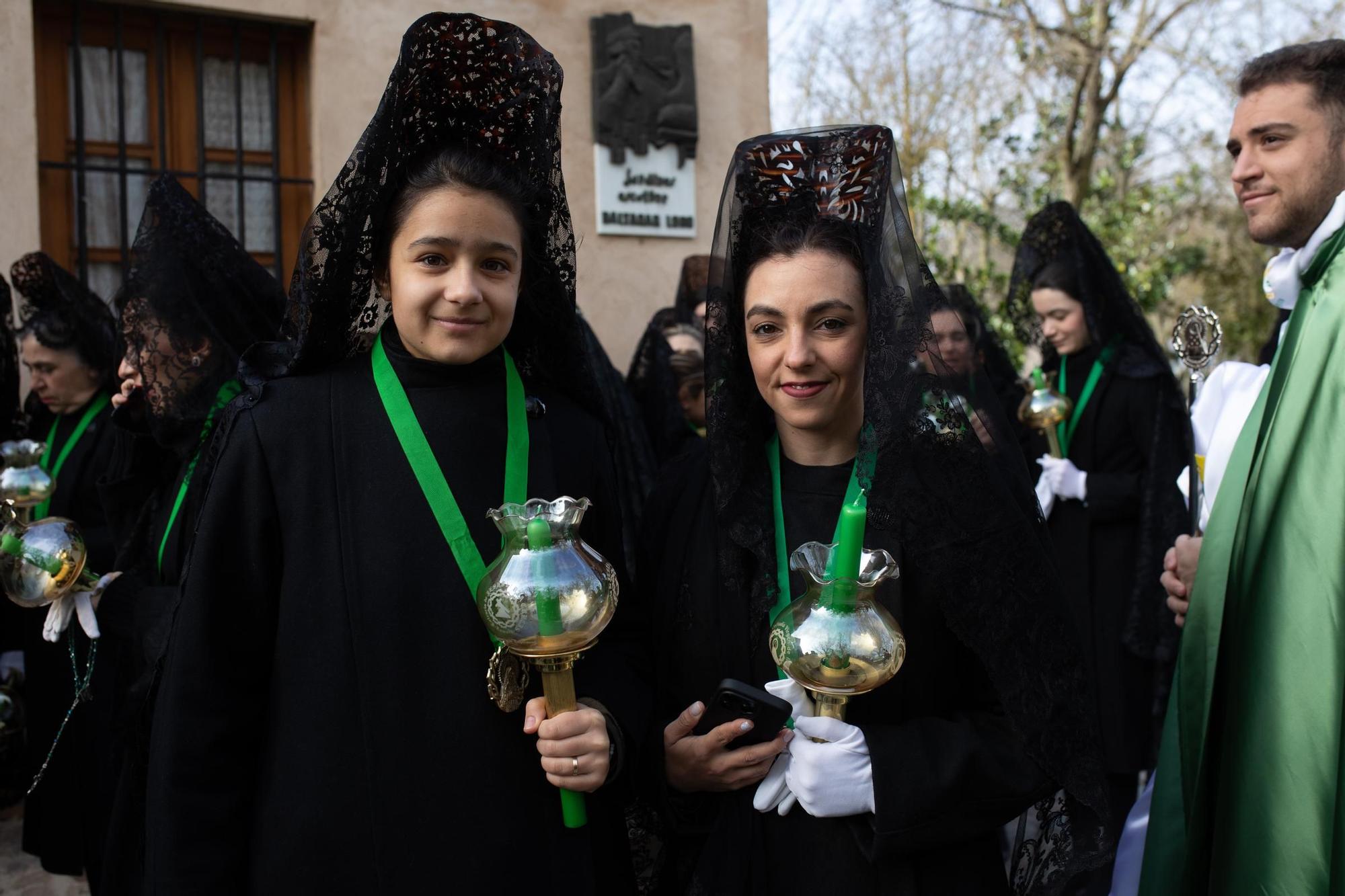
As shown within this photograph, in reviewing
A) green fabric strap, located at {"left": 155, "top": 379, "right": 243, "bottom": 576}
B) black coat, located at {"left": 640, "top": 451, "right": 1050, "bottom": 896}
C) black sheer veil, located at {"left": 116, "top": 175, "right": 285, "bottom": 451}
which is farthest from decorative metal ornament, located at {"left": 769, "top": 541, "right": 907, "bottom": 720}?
black sheer veil, located at {"left": 116, "top": 175, "right": 285, "bottom": 451}

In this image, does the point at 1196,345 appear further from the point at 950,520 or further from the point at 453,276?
the point at 453,276

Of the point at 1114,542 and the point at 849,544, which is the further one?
the point at 1114,542

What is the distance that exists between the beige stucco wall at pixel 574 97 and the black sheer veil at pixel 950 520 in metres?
3.54

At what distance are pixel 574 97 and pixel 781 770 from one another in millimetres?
5476

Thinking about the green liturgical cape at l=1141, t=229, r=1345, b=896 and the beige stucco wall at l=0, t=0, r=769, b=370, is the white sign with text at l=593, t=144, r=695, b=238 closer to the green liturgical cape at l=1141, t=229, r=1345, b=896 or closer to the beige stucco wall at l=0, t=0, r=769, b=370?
the beige stucco wall at l=0, t=0, r=769, b=370

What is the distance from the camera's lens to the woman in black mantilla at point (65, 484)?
13.3ft

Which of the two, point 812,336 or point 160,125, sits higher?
point 160,125

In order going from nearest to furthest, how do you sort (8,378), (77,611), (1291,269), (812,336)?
(812,336)
(1291,269)
(77,611)
(8,378)

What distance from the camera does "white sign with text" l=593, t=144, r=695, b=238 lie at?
665 centimetres

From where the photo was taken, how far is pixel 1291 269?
2.64 metres

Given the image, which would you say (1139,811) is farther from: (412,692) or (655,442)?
(655,442)

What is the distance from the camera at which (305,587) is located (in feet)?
6.12

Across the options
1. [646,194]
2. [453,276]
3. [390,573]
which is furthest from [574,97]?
[390,573]

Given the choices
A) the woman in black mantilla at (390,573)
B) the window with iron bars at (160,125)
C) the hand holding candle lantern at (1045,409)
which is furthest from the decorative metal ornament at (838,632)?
the window with iron bars at (160,125)
